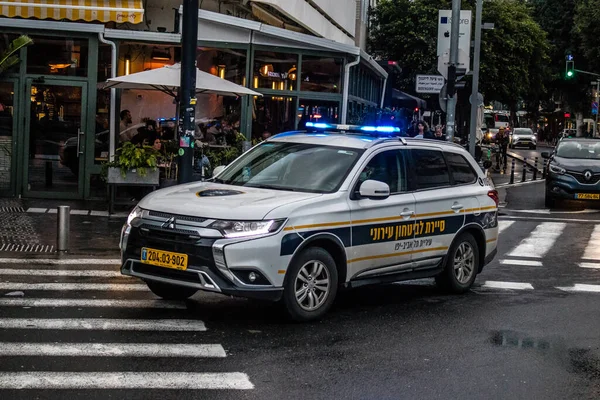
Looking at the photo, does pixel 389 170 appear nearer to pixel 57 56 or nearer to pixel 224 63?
pixel 57 56

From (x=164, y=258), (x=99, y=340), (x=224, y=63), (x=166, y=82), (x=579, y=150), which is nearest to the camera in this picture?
(x=99, y=340)

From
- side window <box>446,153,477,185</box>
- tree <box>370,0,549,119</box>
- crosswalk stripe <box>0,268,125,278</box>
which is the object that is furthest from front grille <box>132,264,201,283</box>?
tree <box>370,0,549,119</box>

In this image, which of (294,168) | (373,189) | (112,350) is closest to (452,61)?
(294,168)

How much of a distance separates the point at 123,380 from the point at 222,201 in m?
2.43

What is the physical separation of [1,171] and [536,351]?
13.5 m

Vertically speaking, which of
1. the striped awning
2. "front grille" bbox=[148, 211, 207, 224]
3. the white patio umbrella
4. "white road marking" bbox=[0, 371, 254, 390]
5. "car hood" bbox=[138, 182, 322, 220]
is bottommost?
"white road marking" bbox=[0, 371, 254, 390]

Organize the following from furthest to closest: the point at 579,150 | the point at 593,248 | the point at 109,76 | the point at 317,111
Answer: the point at 579,150 < the point at 317,111 < the point at 109,76 < the point at 593,248

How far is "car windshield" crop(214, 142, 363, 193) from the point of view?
9469 millimetres

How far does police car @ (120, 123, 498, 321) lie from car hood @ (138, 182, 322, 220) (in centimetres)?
1

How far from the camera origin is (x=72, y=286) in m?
10.4

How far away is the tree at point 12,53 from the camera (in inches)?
706

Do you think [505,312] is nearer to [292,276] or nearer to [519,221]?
[292,276]

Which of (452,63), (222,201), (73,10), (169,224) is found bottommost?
(169,224)

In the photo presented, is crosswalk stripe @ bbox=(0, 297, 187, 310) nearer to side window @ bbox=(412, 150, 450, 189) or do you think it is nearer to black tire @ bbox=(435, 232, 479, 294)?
side window @ bbox=(412, 150, 450, 189)
